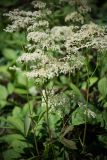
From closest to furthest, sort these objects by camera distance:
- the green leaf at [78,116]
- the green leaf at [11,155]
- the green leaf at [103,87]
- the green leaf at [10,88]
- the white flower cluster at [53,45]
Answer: the white flower cluster at [53,45], the green leaf at [78,116], the green leaf at [11,155], the green leaf at [103,87], the green leaf at [10,88]

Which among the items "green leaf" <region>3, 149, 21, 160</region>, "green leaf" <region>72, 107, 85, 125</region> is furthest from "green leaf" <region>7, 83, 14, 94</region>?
"green leaf" <region>72, 107, 85, 125</region>

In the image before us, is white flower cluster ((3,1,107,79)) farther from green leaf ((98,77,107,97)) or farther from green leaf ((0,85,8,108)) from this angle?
green leaf ((0,85,8,108))

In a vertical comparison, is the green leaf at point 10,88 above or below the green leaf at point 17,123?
above

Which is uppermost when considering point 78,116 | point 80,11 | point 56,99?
point 80,11

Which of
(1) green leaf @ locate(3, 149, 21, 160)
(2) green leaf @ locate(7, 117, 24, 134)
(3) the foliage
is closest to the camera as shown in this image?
(3) the foliage

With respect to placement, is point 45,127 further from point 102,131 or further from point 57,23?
point 57,23

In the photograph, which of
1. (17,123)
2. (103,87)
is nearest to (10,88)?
(17,123)

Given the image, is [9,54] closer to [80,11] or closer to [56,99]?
[80,11]

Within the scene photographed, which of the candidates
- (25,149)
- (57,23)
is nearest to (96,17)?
(57,23)

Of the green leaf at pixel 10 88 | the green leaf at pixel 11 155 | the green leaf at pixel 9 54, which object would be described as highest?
the green leaf at pixel 9 54

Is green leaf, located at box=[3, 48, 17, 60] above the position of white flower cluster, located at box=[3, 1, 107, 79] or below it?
above

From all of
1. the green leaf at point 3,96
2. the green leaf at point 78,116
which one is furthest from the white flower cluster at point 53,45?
the green leaf at point 3,96

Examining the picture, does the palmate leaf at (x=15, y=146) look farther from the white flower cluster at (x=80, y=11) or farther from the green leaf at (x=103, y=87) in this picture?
the white flower cluster at (x=80, y=11)

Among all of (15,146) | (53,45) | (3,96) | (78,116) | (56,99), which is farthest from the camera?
(3,96)
